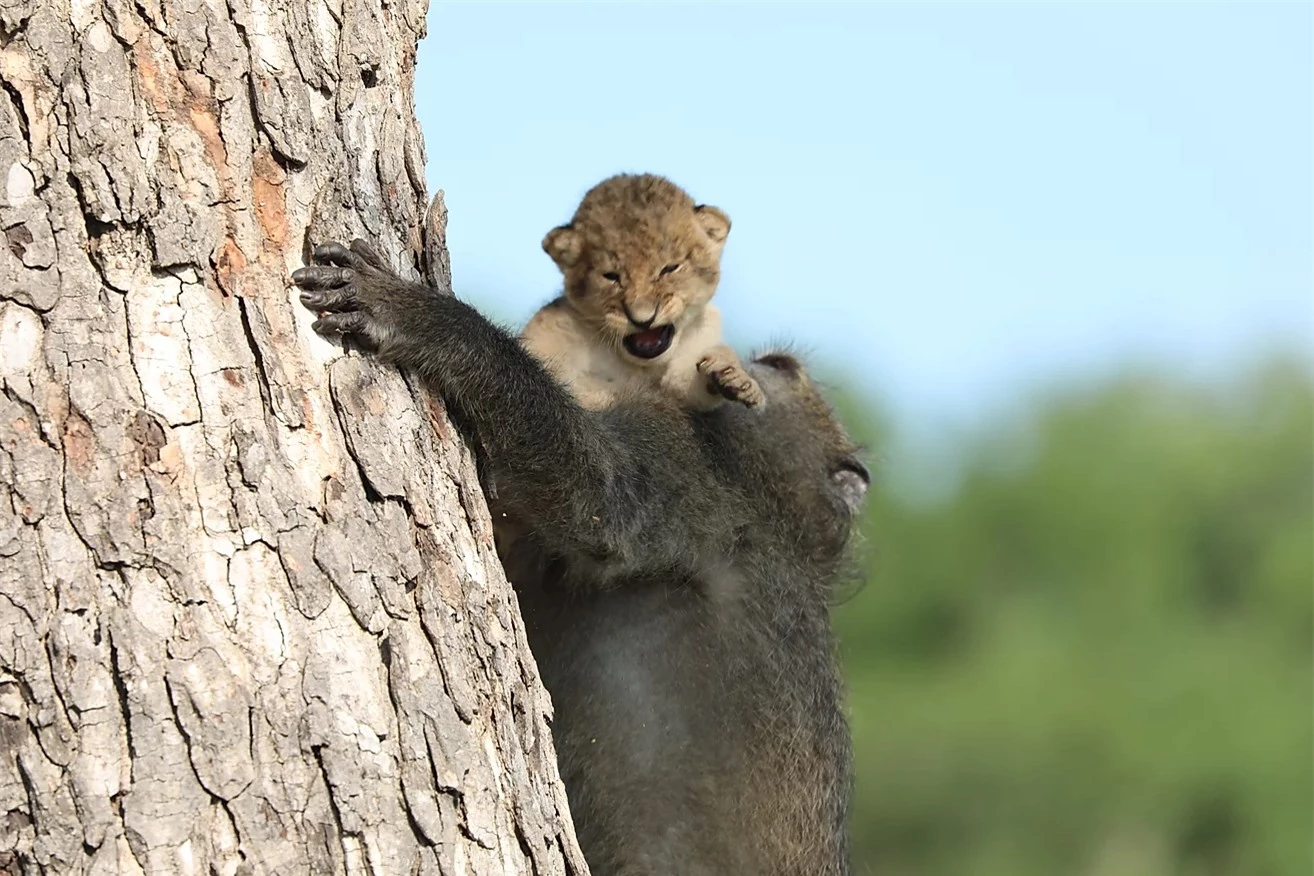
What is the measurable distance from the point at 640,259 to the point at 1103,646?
20.0 metres

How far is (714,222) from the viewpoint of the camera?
583cm

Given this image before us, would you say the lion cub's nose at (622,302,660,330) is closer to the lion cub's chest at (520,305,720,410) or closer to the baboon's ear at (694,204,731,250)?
the lion cub's chest at (520,305,720,410)

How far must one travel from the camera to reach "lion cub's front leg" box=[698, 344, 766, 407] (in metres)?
5.48

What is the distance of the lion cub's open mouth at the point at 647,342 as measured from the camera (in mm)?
5477

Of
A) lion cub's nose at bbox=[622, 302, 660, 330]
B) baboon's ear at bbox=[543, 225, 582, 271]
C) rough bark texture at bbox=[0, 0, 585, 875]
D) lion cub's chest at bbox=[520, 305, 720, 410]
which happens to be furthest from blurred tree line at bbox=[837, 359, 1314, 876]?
rough bark texture at bbox=[0, 0, 585, 875]

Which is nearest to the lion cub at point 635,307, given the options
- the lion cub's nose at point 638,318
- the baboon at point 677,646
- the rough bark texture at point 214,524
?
the lion cub's nose at point 638,318

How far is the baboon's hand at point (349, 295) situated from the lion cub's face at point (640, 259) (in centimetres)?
153

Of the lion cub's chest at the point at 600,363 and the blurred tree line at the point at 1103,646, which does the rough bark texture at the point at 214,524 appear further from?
the blurred tree line at the point at 1103,646

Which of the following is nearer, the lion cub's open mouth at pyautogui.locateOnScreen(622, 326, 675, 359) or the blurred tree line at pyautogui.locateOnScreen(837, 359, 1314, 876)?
the lion cub's open mouth at pyautogui.locateOnScreen(622, 326, 675, 359)

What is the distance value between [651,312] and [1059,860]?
59.0 ft

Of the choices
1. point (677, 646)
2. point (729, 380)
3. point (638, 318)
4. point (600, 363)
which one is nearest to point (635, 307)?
point (638, 318)

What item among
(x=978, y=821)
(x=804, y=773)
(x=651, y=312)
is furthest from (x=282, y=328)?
(x=978, y=821)

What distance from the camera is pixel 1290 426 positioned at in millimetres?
25719

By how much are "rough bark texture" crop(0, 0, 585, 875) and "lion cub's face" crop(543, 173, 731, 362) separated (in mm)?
1720
